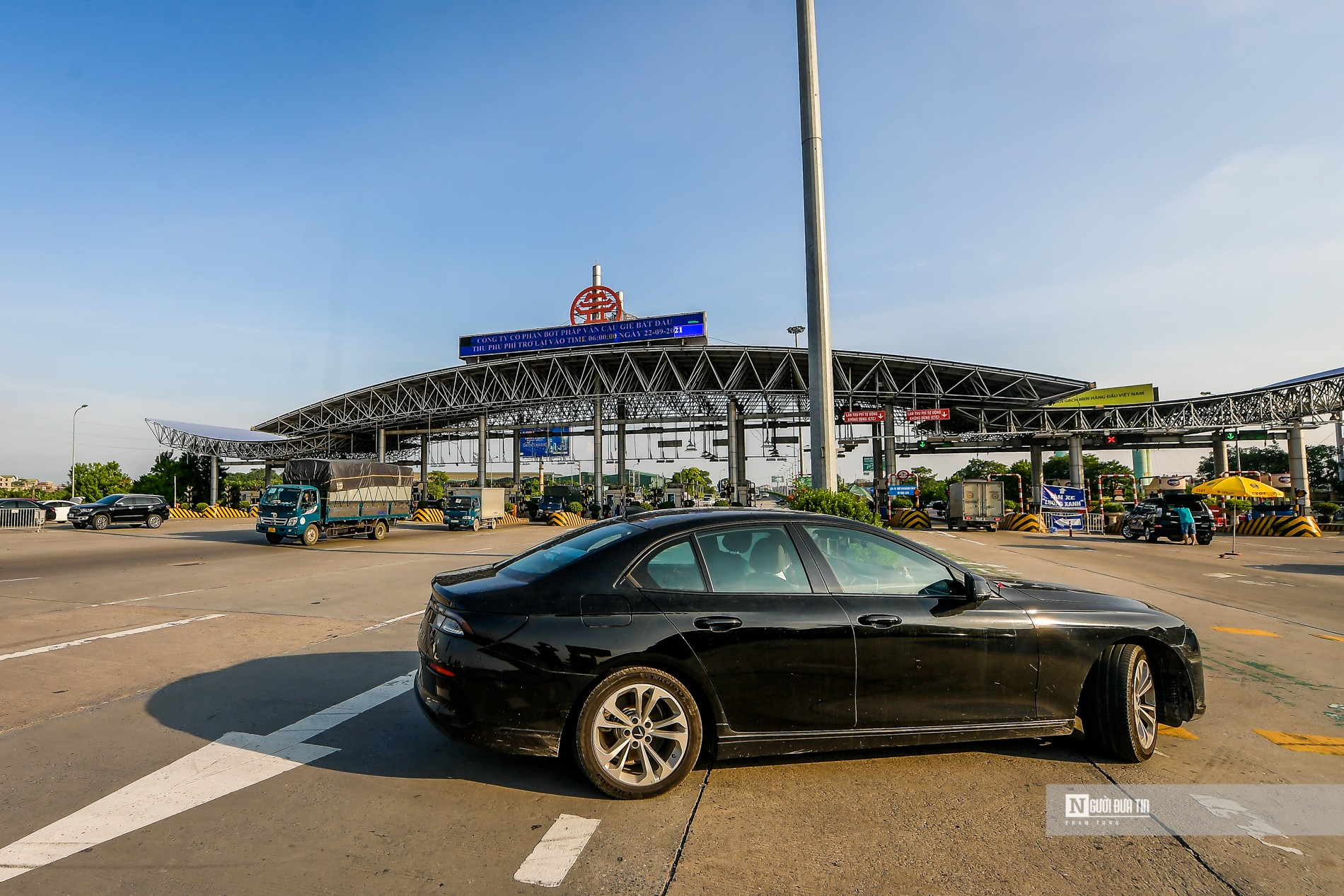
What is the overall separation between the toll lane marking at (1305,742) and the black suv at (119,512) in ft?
128

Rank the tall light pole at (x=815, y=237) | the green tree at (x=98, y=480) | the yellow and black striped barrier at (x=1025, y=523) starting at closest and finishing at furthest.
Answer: the tall light pole at (x=815, y=237), the yellow and black striped barrier at (x=1025, y=523), the green tree at (x=98, y=480)

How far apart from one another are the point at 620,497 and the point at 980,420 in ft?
94.8

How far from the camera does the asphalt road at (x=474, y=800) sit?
3016mm

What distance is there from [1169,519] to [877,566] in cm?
2835

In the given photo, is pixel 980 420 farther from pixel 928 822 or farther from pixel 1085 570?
pixel 928 822

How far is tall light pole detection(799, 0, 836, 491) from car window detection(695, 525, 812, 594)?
8945mm

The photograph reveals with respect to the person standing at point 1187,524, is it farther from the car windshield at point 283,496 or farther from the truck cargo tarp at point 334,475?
the car windshield at point 283,496

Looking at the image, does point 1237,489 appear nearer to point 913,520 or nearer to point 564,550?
point 913,520

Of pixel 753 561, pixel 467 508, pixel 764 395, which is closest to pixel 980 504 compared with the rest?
pixel 764 395

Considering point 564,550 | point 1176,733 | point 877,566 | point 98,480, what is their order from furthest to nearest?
1. point 98,480
2. point 1176,733
3. point 564,550
4. point 877,566

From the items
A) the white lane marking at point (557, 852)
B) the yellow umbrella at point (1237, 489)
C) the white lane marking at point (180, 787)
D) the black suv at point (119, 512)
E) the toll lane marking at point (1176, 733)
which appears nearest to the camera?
the white lane marking at point (557, 852)

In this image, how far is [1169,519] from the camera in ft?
88.2

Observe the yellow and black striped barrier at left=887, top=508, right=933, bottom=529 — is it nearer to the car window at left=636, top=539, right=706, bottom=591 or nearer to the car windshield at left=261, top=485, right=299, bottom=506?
the car windshield at left=261, top=485, right=299, bottom=506

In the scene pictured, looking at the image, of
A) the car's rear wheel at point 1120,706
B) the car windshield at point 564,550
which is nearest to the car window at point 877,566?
the car's rear wheel at point 1120,706
